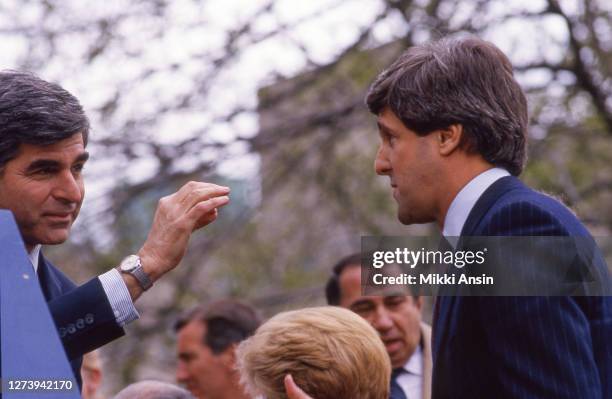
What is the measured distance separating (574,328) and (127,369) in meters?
7.98

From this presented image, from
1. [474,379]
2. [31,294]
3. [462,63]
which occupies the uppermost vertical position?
[462,63]

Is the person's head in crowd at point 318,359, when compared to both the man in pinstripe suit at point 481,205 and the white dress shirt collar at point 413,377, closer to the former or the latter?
the man in pinstripe suit at point 481,205

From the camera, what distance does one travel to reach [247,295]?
39.9ft

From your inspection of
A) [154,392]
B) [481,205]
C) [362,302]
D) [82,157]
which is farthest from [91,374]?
[481,205]

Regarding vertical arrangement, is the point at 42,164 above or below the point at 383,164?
above

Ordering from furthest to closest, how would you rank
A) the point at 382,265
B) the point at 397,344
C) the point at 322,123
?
the point at 322,123 < the point at 397,344 < the point at 382,265

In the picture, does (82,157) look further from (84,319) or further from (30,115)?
(84,319)

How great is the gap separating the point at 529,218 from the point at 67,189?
1.23 m

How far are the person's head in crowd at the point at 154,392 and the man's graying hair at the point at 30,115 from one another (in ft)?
2.83

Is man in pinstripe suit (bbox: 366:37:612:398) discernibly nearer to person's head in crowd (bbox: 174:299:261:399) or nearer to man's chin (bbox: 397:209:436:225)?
man's chin (bbox: 397:209:436:225)

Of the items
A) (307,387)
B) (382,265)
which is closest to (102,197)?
(382,265)

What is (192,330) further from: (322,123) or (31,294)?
(322,123)

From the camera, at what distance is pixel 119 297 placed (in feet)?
9.06

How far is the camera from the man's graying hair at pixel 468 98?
2.91m
